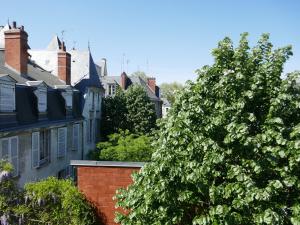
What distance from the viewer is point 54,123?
66.9 ft

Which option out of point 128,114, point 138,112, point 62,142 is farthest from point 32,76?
point 138,112

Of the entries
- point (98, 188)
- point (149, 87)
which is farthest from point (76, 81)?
point (149, 87)

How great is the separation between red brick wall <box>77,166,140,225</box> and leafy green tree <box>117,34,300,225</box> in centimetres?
217

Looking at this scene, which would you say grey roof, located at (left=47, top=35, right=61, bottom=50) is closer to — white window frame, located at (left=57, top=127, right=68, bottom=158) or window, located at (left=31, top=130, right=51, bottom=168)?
white window frame, located at (left=57, top=127, right=68, bottom=158)

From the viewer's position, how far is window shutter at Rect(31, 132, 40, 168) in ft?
59.6

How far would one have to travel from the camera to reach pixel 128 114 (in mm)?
31047

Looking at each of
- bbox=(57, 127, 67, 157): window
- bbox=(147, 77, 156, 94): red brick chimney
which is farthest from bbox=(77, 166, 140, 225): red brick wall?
bbox=(147, 77, 156, 94): red brick chimney

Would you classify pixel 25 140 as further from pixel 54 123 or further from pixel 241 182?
pixel 241 182

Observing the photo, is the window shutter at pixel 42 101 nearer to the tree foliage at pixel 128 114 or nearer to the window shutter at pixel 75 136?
the window shutter at pixel 75 136

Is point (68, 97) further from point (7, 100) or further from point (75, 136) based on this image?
point (7, 100)

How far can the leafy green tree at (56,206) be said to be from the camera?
31.1 ft

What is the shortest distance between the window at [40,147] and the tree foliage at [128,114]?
412 inches

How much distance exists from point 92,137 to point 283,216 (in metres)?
24.0

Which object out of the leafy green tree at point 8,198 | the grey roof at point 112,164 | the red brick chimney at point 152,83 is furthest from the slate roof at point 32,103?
the red brick chimney at point 152,83
